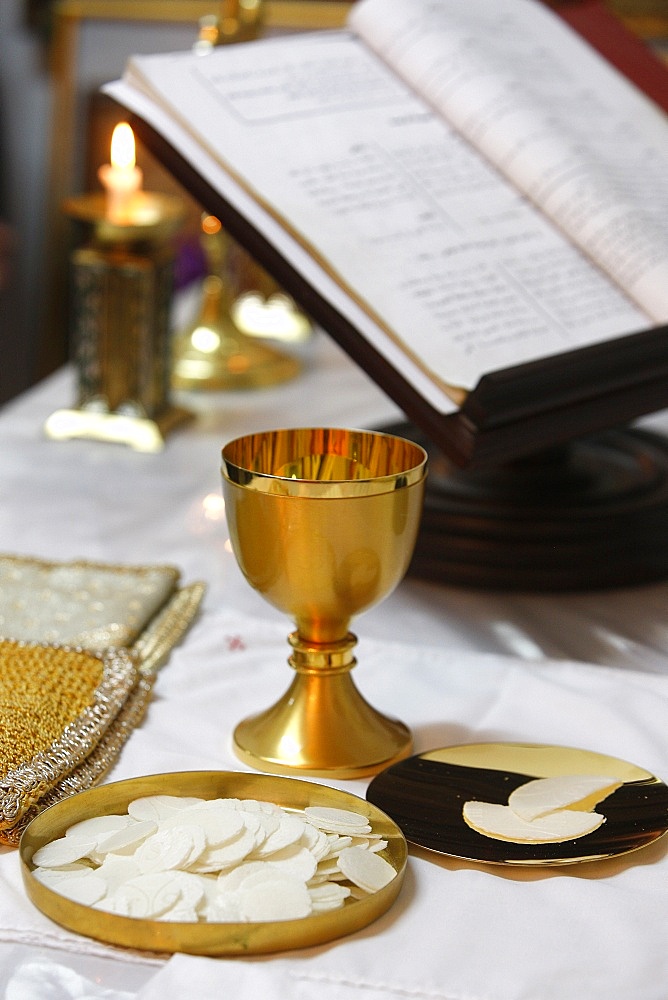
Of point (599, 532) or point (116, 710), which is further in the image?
point (599, 532)

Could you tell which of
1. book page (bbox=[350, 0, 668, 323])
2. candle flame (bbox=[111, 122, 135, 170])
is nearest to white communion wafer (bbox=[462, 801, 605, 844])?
book page (bbox=[350, 0, 668, 323])

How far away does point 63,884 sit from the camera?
1.09ft

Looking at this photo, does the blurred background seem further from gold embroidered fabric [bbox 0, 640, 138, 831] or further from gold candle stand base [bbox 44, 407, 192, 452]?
gold embroidered fabric [bbox 0, 640, 138, 831]

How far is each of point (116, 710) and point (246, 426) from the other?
19.4 inches

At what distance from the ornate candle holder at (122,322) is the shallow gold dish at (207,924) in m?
0.49

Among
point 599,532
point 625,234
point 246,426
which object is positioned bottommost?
point 246,426

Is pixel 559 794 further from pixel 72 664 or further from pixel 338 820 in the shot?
pixel 72 664

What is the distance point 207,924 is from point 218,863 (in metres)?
0.02

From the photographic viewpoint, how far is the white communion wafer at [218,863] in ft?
1.05

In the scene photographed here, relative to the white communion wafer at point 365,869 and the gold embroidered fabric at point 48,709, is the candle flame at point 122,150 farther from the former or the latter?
the white communion wafer at point 365,869

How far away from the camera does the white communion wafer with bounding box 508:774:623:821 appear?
390mm

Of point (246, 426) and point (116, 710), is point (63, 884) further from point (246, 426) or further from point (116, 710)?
point (246, 426)

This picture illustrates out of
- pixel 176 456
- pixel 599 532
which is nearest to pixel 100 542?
pixel 176 456

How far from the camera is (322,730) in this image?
17.0 inches
